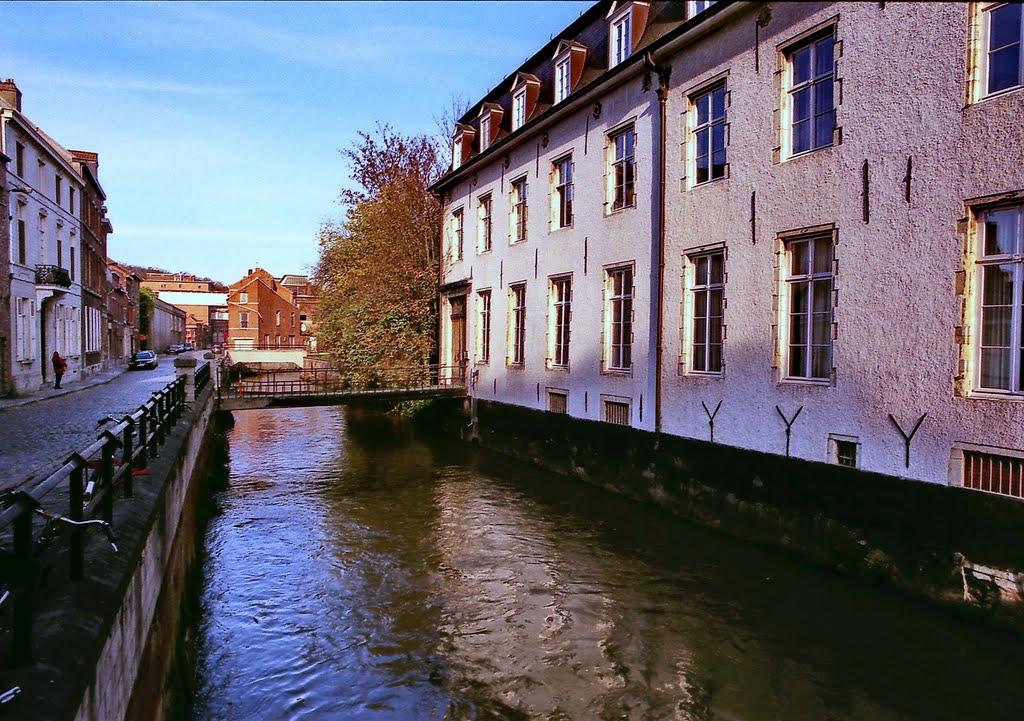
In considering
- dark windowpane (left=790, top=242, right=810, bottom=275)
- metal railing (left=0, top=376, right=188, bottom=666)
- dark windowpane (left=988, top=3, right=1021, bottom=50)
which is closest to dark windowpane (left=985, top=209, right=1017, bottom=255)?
dark windowpane (left=988, top=3, right=1021, bottom=50)

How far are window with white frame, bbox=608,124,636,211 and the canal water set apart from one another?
6.09 meters

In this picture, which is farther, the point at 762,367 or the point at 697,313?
the point at 697,313

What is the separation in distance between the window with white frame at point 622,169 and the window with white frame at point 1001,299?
661 cm

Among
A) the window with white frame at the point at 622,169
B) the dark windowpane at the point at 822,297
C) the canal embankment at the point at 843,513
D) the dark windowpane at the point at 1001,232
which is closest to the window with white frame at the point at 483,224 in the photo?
the window with white frame at the point at 622,169

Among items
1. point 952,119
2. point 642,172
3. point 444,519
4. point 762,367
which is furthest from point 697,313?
point 444,519

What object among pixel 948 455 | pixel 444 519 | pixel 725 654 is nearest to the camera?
pixel 725 654

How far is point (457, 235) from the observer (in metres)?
22.0

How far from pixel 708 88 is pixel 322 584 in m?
9.63

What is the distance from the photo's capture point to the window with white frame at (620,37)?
43.0 ft

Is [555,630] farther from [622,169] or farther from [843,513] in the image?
[622,169]

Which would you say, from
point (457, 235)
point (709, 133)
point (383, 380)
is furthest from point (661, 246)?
point (383, 380)

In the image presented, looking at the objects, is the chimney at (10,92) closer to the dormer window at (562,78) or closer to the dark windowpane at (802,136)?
the dormer window at (562,78)

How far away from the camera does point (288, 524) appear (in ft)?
36.6

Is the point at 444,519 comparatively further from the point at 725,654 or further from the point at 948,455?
the point at 948,455
